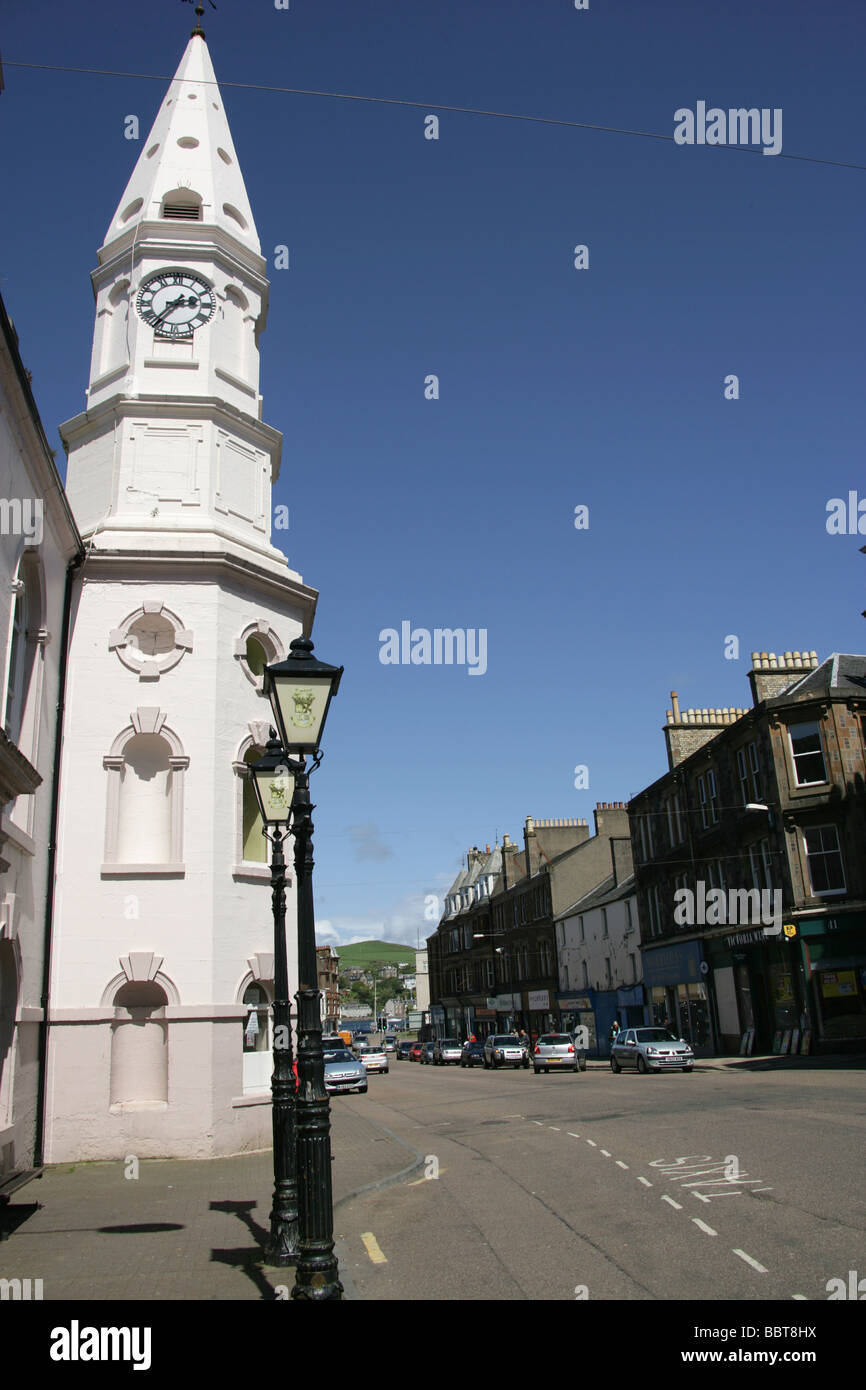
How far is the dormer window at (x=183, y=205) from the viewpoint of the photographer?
848 inches

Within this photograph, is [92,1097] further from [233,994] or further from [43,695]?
[43,695]

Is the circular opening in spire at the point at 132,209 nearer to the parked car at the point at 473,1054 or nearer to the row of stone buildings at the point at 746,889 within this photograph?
the row of stone buildings at the point at 746,889

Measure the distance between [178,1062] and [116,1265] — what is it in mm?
7759

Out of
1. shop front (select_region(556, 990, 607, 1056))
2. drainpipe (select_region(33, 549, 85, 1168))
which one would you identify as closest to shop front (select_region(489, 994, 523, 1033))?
shop front (select_region(556, 990, 607, 1056))

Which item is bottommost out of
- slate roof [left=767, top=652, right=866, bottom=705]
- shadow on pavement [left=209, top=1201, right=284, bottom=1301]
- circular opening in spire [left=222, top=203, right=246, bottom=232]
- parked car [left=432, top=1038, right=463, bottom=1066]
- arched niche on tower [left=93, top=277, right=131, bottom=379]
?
parked car [left=432, top=1038, right=463, bottom=1066]

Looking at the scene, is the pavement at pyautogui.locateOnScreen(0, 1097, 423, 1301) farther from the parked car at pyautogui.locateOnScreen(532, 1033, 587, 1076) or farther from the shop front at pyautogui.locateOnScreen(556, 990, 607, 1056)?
the shop front at pyautogui.locateOnScreen(556, 990, 607, 1056)

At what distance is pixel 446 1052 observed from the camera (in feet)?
204

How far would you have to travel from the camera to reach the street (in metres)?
7.57

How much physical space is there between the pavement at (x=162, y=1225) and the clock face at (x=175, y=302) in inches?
600

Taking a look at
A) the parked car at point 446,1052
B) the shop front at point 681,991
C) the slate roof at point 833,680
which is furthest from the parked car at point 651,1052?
the parked car at point 446,1052

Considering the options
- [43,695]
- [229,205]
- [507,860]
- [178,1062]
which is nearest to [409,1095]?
[178,1062]

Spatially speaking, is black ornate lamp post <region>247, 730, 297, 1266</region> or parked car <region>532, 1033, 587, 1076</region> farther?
parked car <region>532, 1033, 587, 1076</region>

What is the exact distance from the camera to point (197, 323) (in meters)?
20.8
